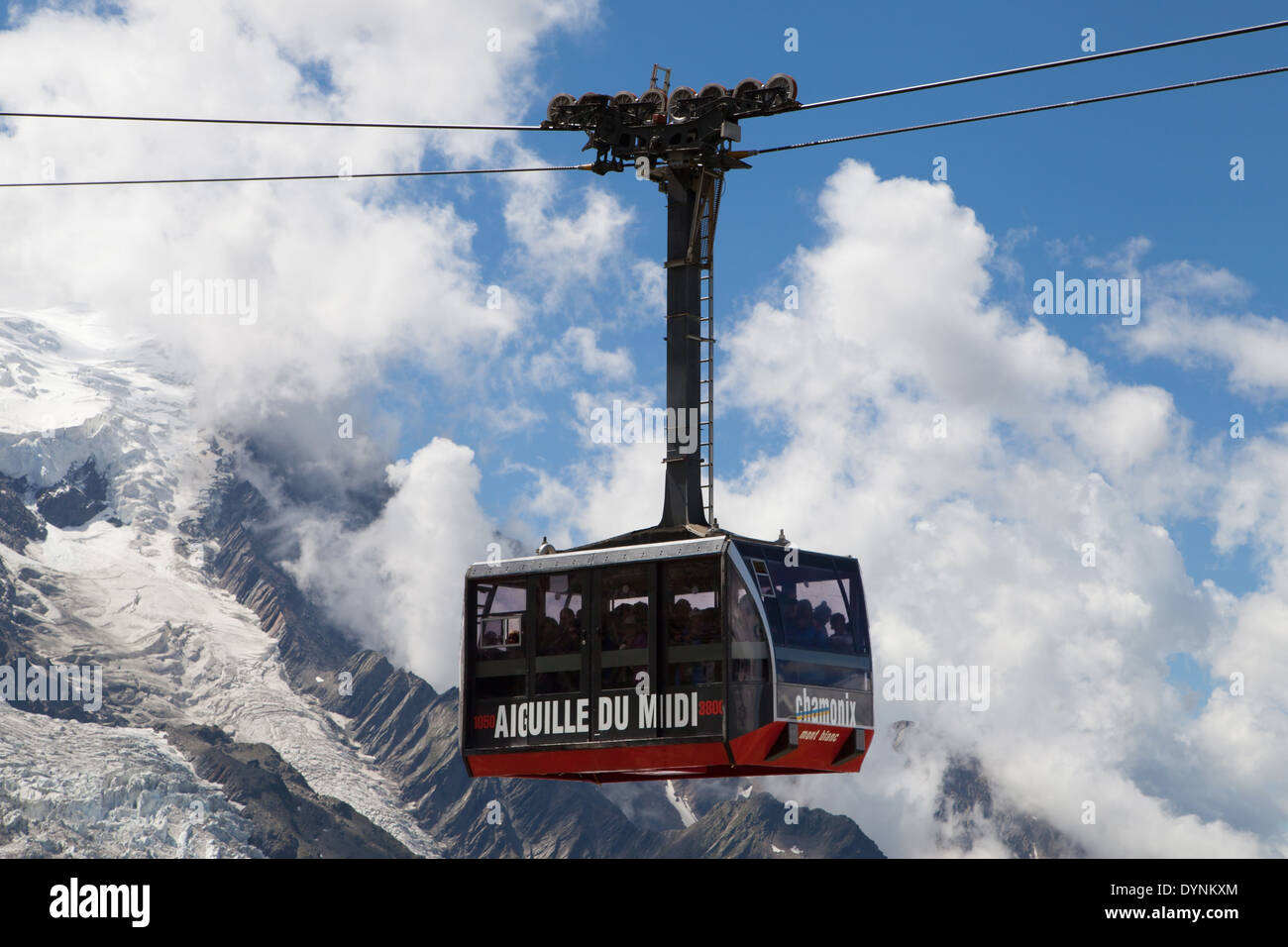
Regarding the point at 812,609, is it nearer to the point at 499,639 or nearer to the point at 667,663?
the point at 667,663

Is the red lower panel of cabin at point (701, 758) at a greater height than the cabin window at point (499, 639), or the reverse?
the cabin window at point (499, 639)

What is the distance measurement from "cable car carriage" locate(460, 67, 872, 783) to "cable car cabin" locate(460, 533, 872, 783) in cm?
4

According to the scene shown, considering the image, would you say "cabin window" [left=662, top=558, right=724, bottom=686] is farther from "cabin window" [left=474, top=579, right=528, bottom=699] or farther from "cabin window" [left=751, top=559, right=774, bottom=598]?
"cabin window" [left=474, top=579, right=528, bottom=699]

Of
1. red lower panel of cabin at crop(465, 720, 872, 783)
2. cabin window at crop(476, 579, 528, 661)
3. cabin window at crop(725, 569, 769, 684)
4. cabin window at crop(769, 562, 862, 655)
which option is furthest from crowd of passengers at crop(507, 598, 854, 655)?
red lower panel of cabin at crop(465, 720, 872, 783)

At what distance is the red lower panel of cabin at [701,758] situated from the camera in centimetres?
3575

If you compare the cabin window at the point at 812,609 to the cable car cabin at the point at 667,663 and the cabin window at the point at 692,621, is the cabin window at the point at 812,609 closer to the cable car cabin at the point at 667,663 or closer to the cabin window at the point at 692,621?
the cable car cabin at the point at 667,663

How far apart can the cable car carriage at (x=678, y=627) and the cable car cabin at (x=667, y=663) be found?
0.04 metres

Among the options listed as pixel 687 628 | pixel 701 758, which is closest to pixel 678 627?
pixel 687 628

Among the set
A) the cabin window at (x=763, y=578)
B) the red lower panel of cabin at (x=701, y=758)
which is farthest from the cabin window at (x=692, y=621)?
the red lower panel of cabin at (x=701, y=758)

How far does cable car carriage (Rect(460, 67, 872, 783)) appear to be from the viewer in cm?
3569

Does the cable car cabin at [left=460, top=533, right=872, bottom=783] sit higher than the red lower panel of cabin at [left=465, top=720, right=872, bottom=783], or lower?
higher
